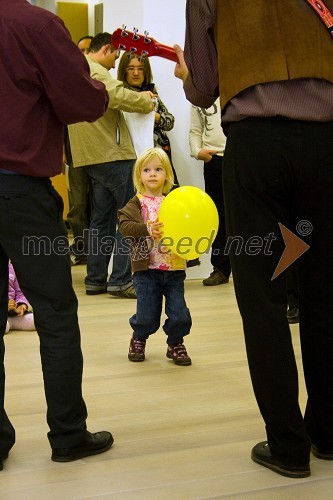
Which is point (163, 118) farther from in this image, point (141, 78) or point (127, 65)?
point (127, 65)

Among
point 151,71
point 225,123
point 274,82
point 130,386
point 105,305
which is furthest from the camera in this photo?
point 151,71

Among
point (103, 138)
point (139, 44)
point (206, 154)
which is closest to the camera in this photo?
point (139, 44)

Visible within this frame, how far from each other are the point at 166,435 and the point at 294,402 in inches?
21.8

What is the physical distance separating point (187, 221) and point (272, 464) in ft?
3.86

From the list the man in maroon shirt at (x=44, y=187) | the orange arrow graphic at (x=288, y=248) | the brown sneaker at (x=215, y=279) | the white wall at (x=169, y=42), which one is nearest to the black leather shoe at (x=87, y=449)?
the man in maroon shirt at (x=44, y=187)

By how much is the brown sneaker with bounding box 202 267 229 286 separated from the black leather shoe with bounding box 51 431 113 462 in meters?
3.11

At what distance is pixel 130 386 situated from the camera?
9.83ft

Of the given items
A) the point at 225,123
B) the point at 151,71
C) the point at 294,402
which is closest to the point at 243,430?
the point at 294,402

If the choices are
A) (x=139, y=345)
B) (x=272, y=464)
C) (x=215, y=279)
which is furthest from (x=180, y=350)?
(x=215, y=279)

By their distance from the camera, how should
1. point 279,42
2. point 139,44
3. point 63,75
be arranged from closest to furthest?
point 279,42 → point 63,75 → point 139,44

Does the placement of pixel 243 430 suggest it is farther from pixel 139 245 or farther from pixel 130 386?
pixel 139 245

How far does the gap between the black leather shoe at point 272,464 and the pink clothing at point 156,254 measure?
1.19 meters

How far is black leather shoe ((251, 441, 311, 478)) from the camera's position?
2.08 meters

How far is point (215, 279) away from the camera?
5430 millimetres
